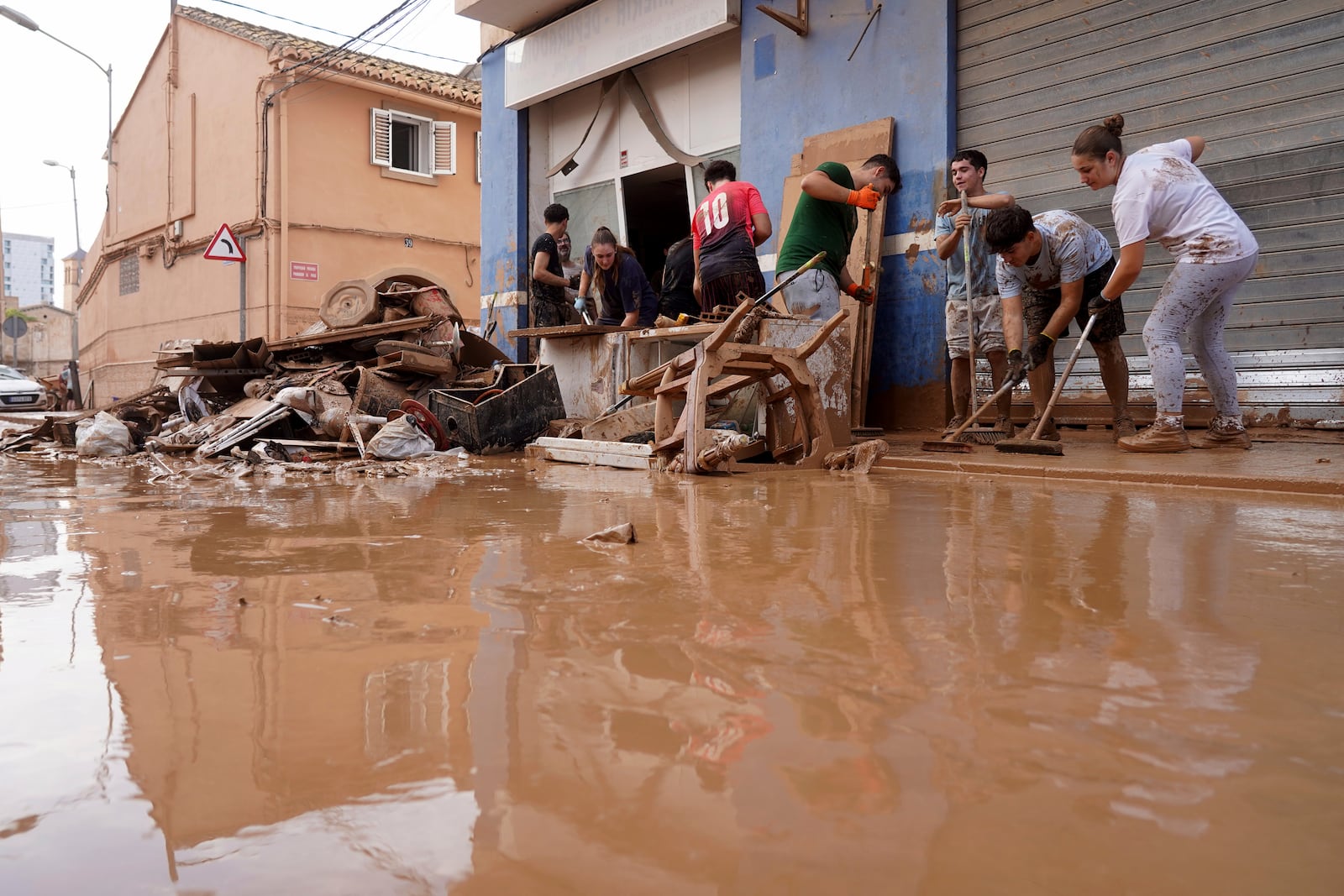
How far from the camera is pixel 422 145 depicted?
1888 cm

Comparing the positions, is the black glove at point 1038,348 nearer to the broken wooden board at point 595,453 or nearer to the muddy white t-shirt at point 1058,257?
the muddy white t-shirt at point 1058,257

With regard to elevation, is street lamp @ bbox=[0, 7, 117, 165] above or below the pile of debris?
above

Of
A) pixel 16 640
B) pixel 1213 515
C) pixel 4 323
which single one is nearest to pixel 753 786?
pixel 16 640

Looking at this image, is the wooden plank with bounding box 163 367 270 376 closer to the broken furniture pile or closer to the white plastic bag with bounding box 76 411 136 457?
the white plastic bag with bounding box 76 411 136 457

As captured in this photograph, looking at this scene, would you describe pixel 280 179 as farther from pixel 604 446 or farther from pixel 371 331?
pixel 604 446

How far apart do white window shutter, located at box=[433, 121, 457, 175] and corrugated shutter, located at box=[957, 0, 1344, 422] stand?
1428 cm

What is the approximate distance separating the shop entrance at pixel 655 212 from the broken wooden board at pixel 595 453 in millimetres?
4875

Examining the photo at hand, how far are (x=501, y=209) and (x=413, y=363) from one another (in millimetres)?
4742

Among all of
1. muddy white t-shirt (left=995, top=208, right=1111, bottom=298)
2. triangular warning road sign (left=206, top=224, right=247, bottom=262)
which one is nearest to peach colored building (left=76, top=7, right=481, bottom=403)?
triangular warning road sign (left=206, top=224, right=247, bottom=262)

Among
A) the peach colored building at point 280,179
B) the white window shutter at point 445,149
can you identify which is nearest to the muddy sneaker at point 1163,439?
the peach colored building at point 280,179

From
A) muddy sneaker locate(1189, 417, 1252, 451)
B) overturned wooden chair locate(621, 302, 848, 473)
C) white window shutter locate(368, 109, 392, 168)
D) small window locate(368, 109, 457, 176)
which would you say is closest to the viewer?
overturned wooden chair locate(621, 302, 848, 473)

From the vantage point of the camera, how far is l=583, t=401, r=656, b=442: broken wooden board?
19.2ft

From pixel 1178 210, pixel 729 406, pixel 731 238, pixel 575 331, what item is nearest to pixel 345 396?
pixel 575 331

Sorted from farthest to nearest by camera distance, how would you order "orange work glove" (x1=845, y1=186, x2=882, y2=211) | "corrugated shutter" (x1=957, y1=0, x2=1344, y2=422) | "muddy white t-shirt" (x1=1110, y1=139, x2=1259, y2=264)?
"corrugated shutter" (x1=957, y1=0, x2=1344, y2=422) → "orange work glove" (x1=845, y1=186, x2=882, y2=211) → "muddy white t-shirt" (x1=1110, y1=139, x2=1259, y2=264)
